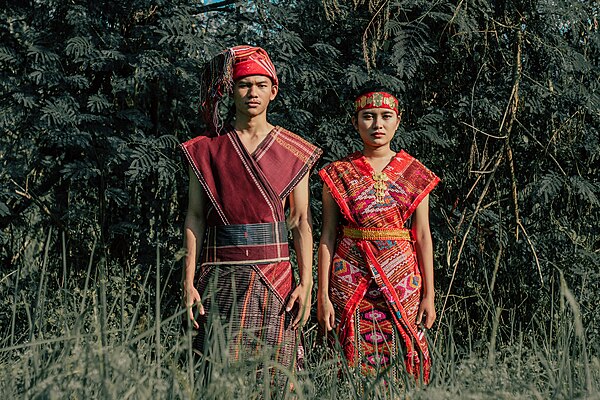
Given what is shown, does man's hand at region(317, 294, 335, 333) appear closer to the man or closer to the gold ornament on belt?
the man

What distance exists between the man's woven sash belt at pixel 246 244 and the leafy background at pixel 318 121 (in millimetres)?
916

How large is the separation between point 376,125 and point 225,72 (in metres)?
0.78

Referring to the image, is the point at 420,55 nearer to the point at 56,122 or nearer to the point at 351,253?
the point at 351,253

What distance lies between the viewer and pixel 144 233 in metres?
4.48

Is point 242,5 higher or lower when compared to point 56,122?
higher

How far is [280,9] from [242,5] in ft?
0.69

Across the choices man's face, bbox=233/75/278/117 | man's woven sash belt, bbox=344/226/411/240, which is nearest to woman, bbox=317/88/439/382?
man's woven sash belt, bbox=344/226/411/240

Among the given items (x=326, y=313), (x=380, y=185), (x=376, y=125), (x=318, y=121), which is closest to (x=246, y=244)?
(x=326, y=313)

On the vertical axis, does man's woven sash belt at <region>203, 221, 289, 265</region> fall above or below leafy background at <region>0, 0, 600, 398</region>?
below

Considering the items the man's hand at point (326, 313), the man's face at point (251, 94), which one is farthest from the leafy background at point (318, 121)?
the man's face at point (251, 94)

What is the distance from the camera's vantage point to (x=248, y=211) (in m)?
3.20

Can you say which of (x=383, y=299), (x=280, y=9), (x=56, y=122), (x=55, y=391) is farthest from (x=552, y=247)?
(x=55, y=391)

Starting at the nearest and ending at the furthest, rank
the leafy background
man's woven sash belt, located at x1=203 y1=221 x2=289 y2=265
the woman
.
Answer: man's woven sash belt, located at x1=203 y1=221 x2=289 y2=265
the woman
the leafy background

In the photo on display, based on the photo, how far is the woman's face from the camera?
11.5 feet
